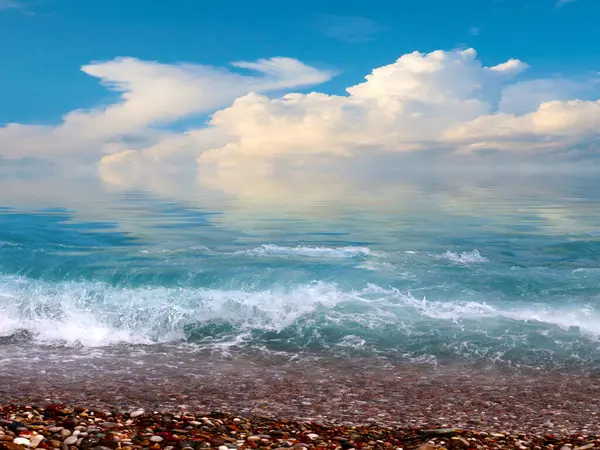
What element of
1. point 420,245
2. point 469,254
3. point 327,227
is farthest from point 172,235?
point 469,254

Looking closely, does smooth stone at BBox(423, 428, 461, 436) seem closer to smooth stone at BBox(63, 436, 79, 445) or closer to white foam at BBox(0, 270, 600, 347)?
smooth stone at BBox(63, 436, 79, 445)

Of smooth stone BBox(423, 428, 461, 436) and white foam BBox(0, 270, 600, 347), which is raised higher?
white foam BBox(0, 270, 600, 347)

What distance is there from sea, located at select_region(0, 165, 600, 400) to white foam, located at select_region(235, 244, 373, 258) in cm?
18

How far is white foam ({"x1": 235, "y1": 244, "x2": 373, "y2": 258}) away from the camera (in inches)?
1199

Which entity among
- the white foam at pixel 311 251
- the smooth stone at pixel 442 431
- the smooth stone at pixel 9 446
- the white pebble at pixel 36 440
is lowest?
the smooth stone at pixel 442 431

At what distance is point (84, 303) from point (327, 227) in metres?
23.6

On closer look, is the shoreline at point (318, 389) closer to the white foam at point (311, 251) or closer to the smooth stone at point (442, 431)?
the smooth stone at point (442, 431)

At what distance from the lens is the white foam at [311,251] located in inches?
1199

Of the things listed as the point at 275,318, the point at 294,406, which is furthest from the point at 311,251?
the point at 294,406

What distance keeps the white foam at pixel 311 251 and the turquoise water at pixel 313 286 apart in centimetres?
12

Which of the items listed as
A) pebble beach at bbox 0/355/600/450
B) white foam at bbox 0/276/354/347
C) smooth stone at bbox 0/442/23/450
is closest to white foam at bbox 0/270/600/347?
white foam at bbox 0/276/354/347

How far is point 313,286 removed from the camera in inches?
948

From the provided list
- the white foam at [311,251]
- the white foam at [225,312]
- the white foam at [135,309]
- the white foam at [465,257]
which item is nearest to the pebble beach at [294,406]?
the white foam at [135,309]

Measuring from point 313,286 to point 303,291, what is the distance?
40.5 inches
